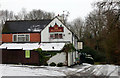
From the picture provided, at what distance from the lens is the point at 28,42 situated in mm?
36375

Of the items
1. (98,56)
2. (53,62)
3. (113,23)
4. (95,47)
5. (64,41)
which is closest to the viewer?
(113,23)

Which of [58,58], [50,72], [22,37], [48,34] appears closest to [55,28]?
[48,34]

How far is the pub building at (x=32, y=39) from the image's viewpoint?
108ft

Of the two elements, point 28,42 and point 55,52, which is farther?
point 28,42

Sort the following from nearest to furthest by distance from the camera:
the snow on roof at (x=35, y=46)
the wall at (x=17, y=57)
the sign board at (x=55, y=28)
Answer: the wall at (x=17, y=57), the snow on roof at (x=35, y=46), the sign board at (x=55, y=28)

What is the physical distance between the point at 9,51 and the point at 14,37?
410 cm

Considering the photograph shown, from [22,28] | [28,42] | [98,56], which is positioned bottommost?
[98,56]

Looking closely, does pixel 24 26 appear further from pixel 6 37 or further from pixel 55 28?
pixel 55 28

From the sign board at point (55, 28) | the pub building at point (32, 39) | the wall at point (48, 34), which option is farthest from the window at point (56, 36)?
the sign board at point (55, 28)

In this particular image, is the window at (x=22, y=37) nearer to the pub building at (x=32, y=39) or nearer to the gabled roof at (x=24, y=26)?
the pub building at (x=32, y=39)

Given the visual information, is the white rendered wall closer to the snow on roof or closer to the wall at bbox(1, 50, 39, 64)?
the snow on roof

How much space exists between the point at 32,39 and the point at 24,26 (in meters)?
3.23

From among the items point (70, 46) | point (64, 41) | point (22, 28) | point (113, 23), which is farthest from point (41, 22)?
point (113, 23)

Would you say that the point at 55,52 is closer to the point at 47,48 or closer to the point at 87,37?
the point at 47,48
